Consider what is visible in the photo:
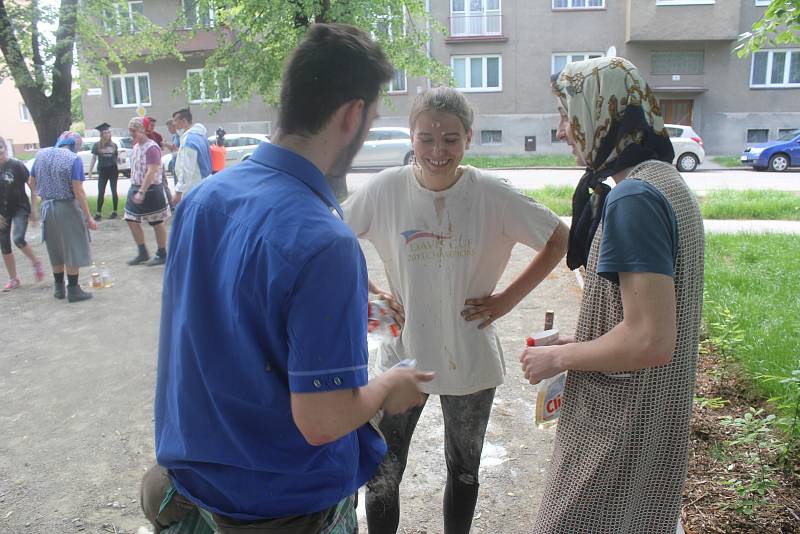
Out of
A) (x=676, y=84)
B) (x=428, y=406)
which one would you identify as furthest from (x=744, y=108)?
(x=428, y=406)

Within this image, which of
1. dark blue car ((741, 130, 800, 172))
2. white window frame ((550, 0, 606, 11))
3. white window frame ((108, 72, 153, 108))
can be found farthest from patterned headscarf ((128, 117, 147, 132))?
white window frame ((108, 72, 153, 108))

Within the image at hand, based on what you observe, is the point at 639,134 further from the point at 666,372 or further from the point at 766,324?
the point at 766,324

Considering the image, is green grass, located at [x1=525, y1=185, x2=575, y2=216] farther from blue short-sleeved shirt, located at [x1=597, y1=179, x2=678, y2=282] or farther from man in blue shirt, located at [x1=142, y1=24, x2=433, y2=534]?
man in blue shirt, located at [x1=142, y1=24, x2=433, y2=534]

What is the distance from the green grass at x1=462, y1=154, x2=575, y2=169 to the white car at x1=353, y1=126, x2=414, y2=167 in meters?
2.32

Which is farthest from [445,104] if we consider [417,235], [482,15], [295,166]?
[482,15]

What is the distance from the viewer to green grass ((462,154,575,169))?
78.5 feet

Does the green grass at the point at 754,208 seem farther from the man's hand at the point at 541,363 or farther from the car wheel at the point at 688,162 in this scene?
the man's hand at the point at 541,363

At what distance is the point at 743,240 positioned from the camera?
862 centimetres

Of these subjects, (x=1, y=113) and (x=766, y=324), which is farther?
(x=1, y=113)

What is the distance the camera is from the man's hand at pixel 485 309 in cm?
261

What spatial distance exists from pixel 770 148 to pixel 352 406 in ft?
74.8

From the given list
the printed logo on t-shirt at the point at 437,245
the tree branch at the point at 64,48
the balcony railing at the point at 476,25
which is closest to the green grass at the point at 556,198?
the printed logo on t-shirt at the point at 437,245

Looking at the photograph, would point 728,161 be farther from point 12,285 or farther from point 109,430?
point 109,430

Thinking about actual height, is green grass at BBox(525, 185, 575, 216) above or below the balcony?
below
